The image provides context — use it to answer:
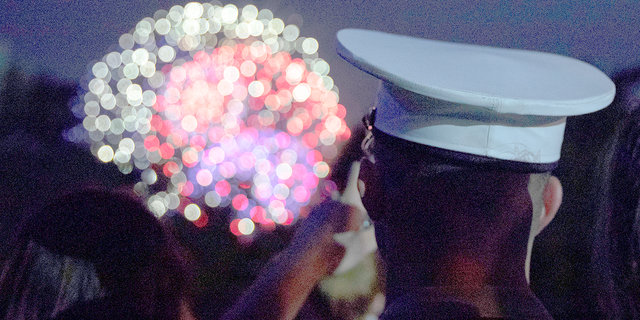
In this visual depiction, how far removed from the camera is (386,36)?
0.76 meters

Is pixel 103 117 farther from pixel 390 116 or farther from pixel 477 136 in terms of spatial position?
pixel 477 136

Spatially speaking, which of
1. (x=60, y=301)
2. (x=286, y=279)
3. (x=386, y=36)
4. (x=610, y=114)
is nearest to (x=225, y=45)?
(x=386, y=36)

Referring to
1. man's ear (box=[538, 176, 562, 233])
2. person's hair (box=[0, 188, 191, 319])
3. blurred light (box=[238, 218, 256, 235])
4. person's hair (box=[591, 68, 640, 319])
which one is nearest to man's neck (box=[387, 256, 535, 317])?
man's ear (box=[538, 176, 562, 233])

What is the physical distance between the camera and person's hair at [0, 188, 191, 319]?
974 mm

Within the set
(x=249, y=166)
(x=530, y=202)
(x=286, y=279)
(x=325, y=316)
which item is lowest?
(x=325, y=316)

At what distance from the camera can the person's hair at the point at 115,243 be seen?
0.97 metres

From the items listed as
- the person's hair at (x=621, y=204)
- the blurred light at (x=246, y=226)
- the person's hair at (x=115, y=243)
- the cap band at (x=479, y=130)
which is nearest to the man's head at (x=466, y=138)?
the cap band at (x=479, y=130)

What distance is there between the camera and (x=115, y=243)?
3.20 ft

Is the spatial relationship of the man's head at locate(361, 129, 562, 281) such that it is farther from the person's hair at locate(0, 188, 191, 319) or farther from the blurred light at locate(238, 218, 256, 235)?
the person's hair at locate(0, 188, 191, 319)

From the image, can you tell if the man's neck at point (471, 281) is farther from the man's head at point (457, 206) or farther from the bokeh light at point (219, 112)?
the bokeh light at point (219, 112)

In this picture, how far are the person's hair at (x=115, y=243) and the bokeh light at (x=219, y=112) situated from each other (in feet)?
0.50

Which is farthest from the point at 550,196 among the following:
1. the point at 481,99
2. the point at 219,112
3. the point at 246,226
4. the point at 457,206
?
the point at 219,112

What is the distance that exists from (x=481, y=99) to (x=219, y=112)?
1074 mm

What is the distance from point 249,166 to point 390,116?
0.82m
